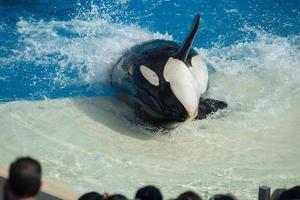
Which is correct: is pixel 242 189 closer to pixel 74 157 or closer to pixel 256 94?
pixel 74 157

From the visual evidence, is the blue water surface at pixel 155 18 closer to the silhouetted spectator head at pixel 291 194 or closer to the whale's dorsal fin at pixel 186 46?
the whale's dorsal fin at pixel 186 46

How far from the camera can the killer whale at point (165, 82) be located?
669 cm

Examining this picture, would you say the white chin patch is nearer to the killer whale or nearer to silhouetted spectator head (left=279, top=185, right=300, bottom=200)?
the killer whale

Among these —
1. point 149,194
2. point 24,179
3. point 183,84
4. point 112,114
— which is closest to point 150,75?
point 183,84

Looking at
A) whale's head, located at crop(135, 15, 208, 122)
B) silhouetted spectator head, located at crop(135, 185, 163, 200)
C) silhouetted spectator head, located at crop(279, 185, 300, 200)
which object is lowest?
silhouetted spectator head, located at crop(135, 185, 163, 200)

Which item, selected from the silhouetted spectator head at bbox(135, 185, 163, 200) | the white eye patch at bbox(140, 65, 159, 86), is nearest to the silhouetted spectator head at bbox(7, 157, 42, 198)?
the silhouetted spectator head at bbox(135, 185, 163, 200)

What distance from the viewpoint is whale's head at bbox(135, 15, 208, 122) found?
6660 mm

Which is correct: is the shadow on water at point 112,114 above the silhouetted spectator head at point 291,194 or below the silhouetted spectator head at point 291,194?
above

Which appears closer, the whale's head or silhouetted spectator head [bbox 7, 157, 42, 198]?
silhouetted spectator head [bbox 7, 157, 42, 198]

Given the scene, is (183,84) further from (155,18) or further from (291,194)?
(155,18)

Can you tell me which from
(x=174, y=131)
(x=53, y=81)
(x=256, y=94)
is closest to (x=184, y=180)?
(x=174, y=131)

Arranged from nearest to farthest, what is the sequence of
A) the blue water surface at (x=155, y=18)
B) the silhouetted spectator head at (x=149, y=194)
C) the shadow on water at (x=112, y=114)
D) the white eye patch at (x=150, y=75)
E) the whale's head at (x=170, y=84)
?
the silhouetted spectator head at (x=149, y=194) < the whale's head at (x=170, y=84) < the white eye patch at (x=150, y=75) < the shadow on water at (x=112, y=114) < the blue water surface at (x=155, y=18)

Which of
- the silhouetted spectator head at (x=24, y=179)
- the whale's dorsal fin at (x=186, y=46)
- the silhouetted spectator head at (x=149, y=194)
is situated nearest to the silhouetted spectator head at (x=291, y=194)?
the silhouetted spectator head at (x=149, y=194)

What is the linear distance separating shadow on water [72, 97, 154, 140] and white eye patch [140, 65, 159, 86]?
0.60m
